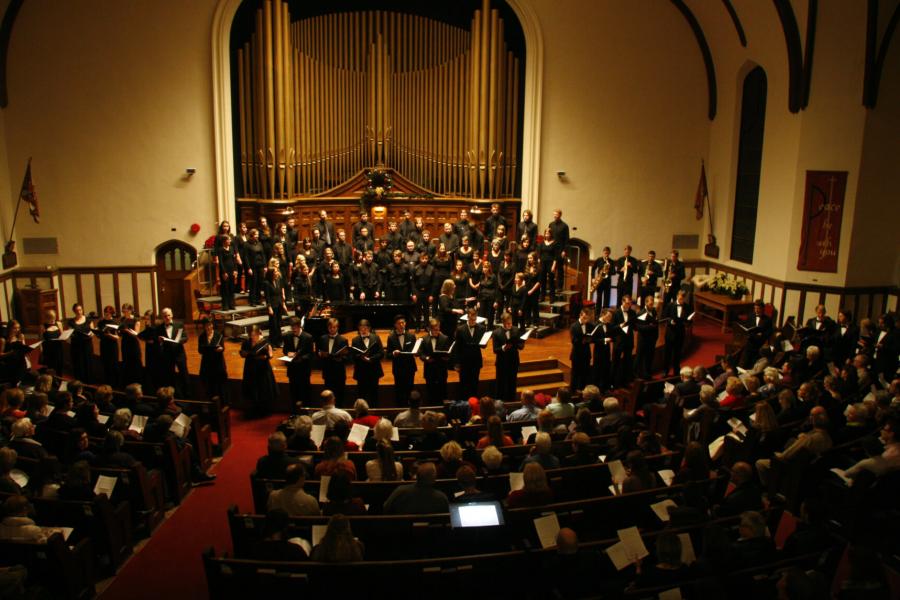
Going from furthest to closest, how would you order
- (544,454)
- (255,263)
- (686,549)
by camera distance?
(255,263), (544,454), (686,549)

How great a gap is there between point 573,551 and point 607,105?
42.5 ft

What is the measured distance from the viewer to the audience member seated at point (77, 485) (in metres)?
6.36

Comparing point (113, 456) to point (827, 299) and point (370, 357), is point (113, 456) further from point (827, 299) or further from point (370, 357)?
point (827, 299)

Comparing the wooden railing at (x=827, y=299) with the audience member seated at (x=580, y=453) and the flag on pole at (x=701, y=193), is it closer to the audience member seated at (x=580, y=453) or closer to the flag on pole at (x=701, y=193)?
the flag on pole at (x=701, y=193)

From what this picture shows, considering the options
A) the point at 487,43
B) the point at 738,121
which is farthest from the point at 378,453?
the point at 738,121

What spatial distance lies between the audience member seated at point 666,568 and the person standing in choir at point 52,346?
921cm

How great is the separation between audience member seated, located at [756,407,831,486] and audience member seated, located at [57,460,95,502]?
20.7 ft

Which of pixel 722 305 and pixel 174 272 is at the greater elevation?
pixel 174 272

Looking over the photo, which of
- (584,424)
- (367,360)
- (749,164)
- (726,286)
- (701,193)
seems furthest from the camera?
(701,193)

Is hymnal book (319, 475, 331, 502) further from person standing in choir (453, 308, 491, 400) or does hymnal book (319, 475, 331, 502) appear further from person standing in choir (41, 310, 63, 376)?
person standing in choir (41, 310, 63, 376)

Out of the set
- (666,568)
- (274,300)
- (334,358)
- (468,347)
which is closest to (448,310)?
(468,347)

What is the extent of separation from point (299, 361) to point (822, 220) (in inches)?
368

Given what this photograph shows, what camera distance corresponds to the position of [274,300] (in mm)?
12320

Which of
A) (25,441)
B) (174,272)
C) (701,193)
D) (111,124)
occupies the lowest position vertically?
(25,441)
